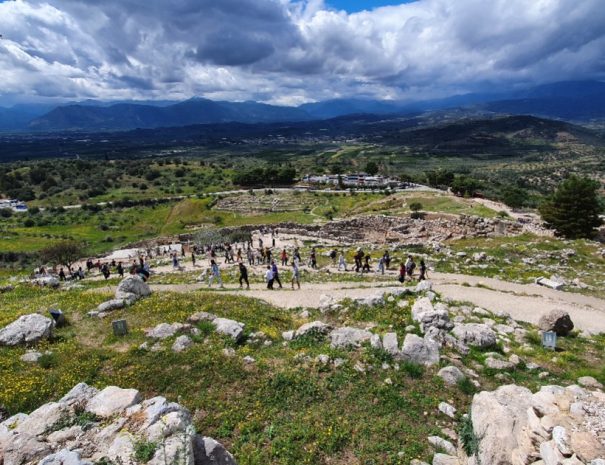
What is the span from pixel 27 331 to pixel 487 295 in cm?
2192

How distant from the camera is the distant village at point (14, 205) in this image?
358 feet

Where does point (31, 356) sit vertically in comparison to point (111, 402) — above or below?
below

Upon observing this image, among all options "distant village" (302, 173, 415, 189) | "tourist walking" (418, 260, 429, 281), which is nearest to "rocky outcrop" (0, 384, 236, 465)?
"tourist walking" (418, 260, 429, 281)

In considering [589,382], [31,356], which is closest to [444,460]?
[589,382]

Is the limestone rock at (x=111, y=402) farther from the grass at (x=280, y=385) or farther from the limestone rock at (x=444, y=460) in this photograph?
the limestone rock at (x=444, y=460)

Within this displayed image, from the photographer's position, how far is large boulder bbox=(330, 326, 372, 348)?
47.5 feet

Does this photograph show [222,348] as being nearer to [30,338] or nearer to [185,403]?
[185,403]

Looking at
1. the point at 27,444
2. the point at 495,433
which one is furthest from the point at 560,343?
the point at 27,444

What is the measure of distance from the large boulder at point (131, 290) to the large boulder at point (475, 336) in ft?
47.8

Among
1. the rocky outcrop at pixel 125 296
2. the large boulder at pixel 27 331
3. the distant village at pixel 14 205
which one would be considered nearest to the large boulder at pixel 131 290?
the rocky outcrop at pixel 125 296

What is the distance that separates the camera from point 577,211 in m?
43.1

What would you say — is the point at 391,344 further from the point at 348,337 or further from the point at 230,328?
the point at 230,328

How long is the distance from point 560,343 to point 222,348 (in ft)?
42.4

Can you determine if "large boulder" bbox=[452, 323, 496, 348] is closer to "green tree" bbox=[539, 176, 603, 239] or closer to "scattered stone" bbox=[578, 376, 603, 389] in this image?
"scattered stone" bbox=[578, 376, 603, 389]
